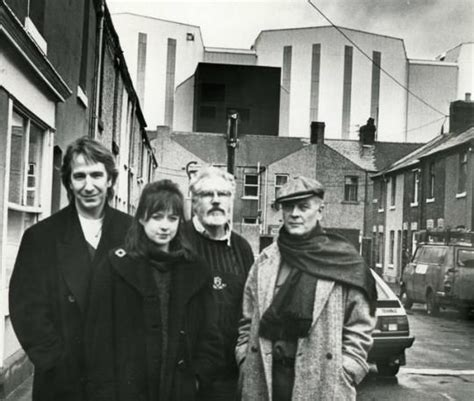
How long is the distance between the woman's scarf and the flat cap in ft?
0.65

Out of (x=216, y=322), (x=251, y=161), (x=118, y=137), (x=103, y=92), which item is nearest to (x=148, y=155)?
(x=118, y=137)

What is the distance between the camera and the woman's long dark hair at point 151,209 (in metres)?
3.15

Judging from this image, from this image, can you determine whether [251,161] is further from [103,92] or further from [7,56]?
[7,56]

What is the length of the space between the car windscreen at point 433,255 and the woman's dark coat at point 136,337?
10.2 m

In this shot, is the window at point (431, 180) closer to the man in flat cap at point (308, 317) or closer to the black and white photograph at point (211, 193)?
the black and white photograph at point (211, 193)

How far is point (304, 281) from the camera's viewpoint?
3.15 m

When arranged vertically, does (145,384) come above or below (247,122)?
below

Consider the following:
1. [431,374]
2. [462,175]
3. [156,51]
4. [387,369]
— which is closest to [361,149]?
[387,369]

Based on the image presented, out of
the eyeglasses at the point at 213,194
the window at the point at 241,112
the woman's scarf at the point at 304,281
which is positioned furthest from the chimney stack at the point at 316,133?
the woman's scarf at the point at 304,281

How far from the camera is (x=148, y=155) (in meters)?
6.15

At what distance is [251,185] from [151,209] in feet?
10.7

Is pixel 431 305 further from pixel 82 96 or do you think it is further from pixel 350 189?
pixel 82 96

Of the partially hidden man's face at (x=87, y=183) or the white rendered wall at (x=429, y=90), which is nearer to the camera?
the partially hidden man's face at (x=87, y=183)

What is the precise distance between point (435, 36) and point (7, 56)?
11.7 feet
